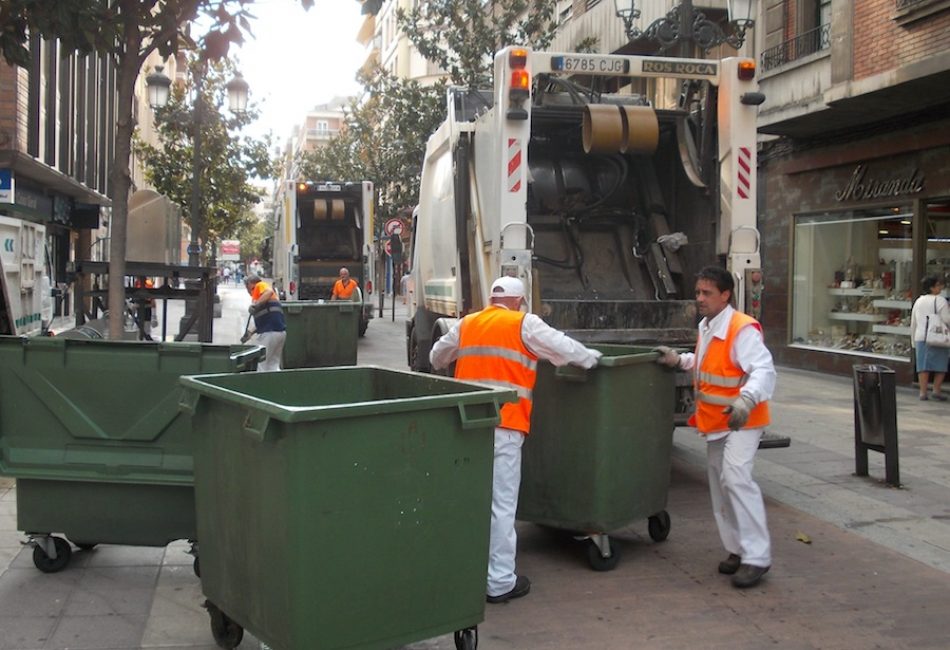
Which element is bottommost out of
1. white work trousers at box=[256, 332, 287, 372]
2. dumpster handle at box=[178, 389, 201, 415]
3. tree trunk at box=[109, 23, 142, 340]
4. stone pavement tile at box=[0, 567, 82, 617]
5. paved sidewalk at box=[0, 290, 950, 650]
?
paved sidewalk at box=[0, 290, 950, 650]

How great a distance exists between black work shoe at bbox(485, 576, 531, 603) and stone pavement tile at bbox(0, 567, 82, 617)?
1.99 m

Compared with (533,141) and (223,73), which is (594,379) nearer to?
(533,141)

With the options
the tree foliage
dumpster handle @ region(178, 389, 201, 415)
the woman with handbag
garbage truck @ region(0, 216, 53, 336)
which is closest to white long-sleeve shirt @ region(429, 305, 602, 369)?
dumpster handle @ region(178, 389, 201, 415)

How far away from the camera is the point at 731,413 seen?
15.4ft

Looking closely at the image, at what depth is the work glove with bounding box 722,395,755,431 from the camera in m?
4.64

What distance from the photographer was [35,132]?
19.8m

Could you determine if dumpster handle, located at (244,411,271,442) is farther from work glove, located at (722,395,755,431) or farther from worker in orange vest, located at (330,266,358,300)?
worker in orange vest, located at (330,266,358,300)

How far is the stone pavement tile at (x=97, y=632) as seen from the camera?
4043 mm

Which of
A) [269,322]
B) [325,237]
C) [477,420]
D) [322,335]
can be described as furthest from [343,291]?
[477,420]

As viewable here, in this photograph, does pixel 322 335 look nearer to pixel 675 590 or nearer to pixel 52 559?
pixel 52 559

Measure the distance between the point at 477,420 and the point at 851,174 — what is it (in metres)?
11.8

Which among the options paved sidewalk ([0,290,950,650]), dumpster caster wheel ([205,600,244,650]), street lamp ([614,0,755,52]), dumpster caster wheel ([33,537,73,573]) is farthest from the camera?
street lamp ([614,0,755,52])

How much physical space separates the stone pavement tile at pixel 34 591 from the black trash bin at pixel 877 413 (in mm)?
5479

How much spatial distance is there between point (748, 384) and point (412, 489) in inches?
81.0
